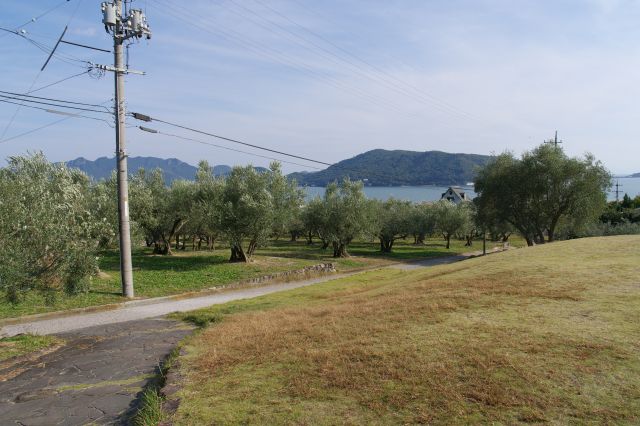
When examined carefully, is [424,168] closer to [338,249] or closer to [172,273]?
[338,249]

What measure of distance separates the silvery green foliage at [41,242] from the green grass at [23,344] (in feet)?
4.67

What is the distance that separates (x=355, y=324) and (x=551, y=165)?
114ft

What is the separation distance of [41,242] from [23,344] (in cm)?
326

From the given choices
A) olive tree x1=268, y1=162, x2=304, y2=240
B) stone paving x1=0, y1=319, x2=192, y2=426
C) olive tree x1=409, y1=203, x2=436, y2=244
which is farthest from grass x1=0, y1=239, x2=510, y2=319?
olive tree x1=409, y1=203, x2=436, y2=244

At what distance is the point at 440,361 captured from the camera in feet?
25.0

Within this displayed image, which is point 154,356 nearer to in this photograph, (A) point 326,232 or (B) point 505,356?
(B) point 505,356

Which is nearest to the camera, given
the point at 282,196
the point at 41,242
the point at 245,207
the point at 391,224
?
the point at 41,242

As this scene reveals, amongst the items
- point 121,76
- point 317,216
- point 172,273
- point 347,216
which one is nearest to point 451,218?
point 347,216

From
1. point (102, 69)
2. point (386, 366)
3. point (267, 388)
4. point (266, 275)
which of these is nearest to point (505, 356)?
point (386, 366)

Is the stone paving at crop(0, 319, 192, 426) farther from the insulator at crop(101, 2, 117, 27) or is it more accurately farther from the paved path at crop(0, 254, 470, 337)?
the insulator at crop(101, 2, 117, 27)

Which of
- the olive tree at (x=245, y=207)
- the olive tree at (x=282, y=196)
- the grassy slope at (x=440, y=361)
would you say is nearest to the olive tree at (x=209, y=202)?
the olive tree at (x=245, y=207)

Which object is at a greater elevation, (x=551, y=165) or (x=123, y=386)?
(x=551, y=165)

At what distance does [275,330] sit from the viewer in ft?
37.9

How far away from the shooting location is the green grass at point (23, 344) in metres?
12.3
